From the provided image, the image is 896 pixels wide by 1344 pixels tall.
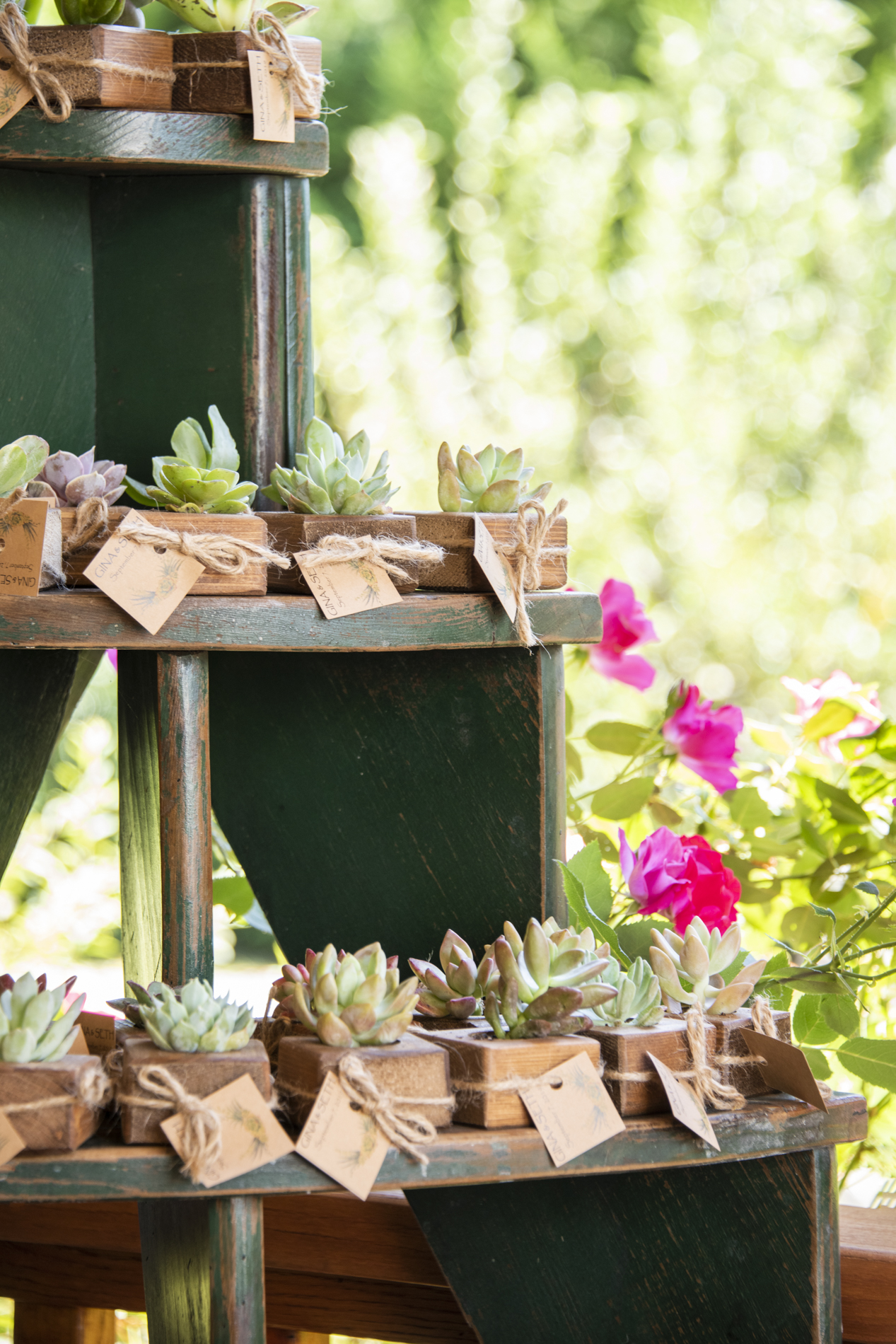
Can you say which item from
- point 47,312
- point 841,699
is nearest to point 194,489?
point 47,312

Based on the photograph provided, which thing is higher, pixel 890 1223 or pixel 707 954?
pixel 707 954

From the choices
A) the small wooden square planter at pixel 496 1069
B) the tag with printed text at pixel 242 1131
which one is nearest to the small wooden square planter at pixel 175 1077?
the tag with printed text at pixel 242 1131

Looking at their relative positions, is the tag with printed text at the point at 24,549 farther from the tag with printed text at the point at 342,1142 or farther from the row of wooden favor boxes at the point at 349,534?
the tag with printed text at the point at 342,1142

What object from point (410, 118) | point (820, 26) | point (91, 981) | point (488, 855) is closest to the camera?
point (488, 855)

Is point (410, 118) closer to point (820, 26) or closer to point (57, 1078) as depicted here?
point (820, 26)

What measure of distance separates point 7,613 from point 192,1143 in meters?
0.29

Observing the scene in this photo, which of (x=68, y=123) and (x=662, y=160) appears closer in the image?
(x=68, y=123)

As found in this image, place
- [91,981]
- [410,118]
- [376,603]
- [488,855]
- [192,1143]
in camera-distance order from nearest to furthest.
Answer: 1. [192,1143]
2. [376,603]
3. [488,855]
4. [91,981]
5. [410,118]

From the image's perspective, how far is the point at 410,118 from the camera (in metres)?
2.88

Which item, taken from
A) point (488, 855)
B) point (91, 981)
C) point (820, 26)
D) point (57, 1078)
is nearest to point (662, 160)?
point (820, 26)

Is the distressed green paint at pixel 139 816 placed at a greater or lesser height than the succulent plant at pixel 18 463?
lesser

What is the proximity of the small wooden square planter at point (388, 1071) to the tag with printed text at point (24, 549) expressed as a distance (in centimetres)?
29

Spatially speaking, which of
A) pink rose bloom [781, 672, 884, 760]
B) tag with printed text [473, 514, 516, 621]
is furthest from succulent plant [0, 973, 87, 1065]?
pink rose bloom [781, 672, 884, 760]

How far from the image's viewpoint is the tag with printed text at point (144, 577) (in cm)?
67
